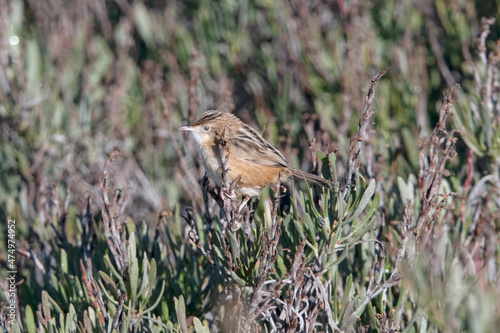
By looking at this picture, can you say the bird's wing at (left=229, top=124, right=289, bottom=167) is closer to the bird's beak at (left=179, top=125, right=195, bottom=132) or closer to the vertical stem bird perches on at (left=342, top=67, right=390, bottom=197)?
the bird's beak at (left=179, top=125, right=195, bottom=132)

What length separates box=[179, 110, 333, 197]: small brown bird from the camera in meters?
4.02

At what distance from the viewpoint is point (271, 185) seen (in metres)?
3.46

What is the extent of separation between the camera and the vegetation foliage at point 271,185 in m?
2.98

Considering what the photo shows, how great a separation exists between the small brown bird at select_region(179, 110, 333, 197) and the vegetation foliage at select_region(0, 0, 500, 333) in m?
0.19

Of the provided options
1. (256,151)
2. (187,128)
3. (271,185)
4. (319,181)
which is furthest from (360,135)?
(187,128)

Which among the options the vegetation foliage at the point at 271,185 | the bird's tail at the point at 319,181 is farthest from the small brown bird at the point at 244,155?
the bird's tail at the point at 319,181

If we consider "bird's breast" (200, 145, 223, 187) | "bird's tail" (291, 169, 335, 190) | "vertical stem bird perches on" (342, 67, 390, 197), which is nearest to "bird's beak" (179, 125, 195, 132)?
"bird's breast" (200, 145, 223, 187)

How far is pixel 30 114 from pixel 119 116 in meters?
0.87

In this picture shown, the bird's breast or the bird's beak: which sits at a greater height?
the bird's beak

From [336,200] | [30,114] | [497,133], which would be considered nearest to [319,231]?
[336,200]

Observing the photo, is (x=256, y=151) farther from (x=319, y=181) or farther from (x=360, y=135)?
(x=360, y=135)

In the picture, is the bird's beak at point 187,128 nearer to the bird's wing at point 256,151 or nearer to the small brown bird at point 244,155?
the small brown bird at point 244,155

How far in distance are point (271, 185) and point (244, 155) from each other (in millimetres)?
767

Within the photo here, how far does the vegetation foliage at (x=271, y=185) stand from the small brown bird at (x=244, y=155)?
0.19 metres
